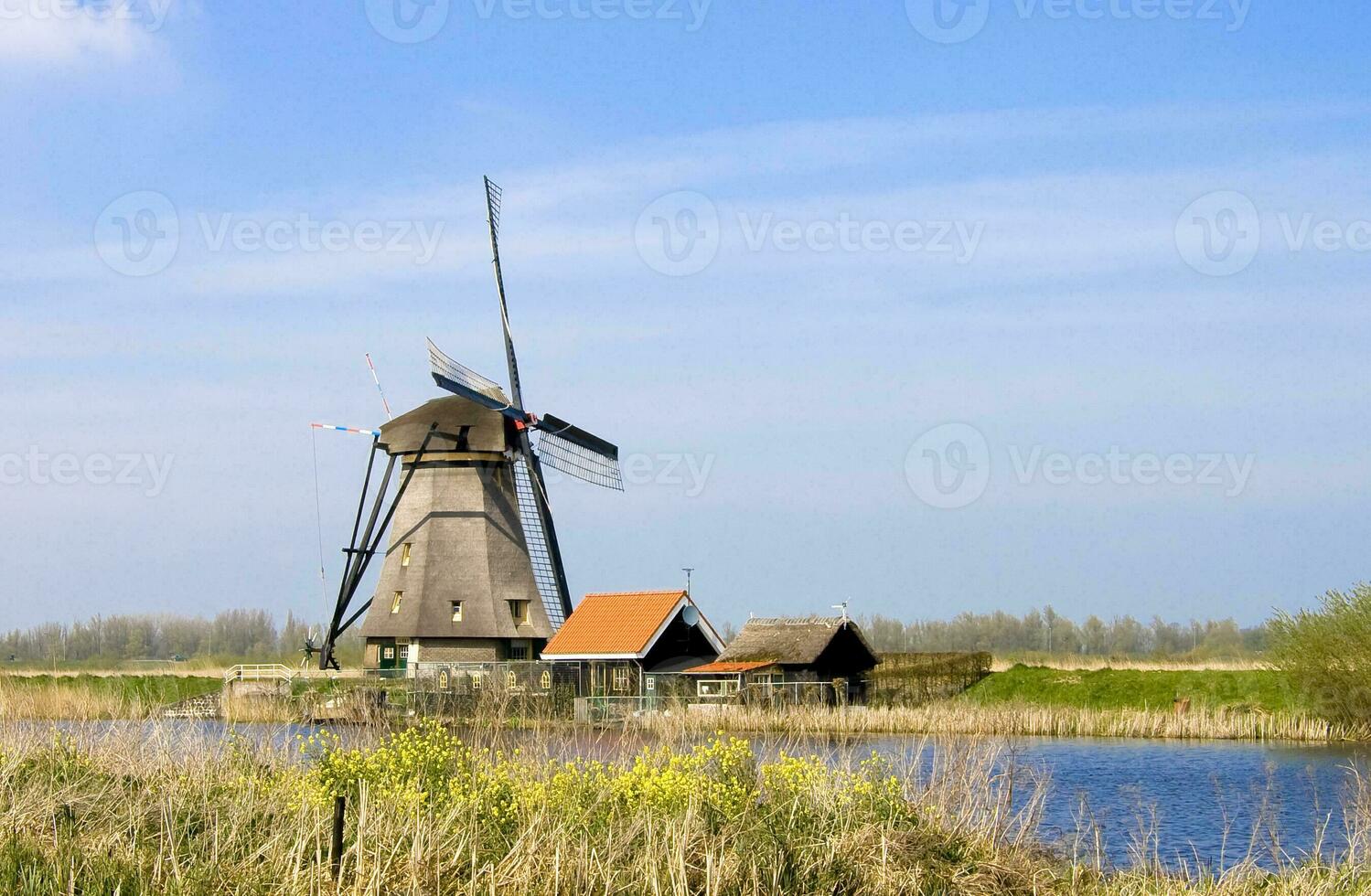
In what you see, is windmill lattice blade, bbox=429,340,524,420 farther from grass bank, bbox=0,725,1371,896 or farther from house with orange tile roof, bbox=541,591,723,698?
grass bank, bbox=0,725,1371,896

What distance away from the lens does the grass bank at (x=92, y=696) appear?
14242 millimetres

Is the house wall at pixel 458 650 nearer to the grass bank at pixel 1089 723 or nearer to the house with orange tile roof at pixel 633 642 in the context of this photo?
the house with orange tile roof at pixel 633 642

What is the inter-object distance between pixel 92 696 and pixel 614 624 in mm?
9597

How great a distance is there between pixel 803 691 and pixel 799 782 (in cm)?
1668

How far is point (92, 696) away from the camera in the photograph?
1008 inches

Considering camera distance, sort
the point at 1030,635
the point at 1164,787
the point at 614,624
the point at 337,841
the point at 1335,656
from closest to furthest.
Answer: the point at 337,841 < the point at 1164,787 < the point at 1335,656 < the point at 614,624 < the point at 1030,635

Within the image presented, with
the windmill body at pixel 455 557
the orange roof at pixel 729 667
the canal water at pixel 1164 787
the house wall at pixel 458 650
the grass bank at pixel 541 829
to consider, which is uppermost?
the windmill body at pixel 455 557

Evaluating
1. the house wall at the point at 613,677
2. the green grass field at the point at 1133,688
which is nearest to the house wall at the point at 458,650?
the house wall at the point at 613,677

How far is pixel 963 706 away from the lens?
26.5m

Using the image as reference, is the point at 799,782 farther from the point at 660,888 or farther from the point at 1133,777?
the point at 1133,777

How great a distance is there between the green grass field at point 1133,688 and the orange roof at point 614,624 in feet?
21.9

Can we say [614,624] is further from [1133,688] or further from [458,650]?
[1133,688]

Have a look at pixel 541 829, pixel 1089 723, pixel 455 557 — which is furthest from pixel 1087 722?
pixel 541 829

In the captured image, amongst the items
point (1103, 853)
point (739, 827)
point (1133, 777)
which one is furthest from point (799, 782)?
point (1133, 777)
